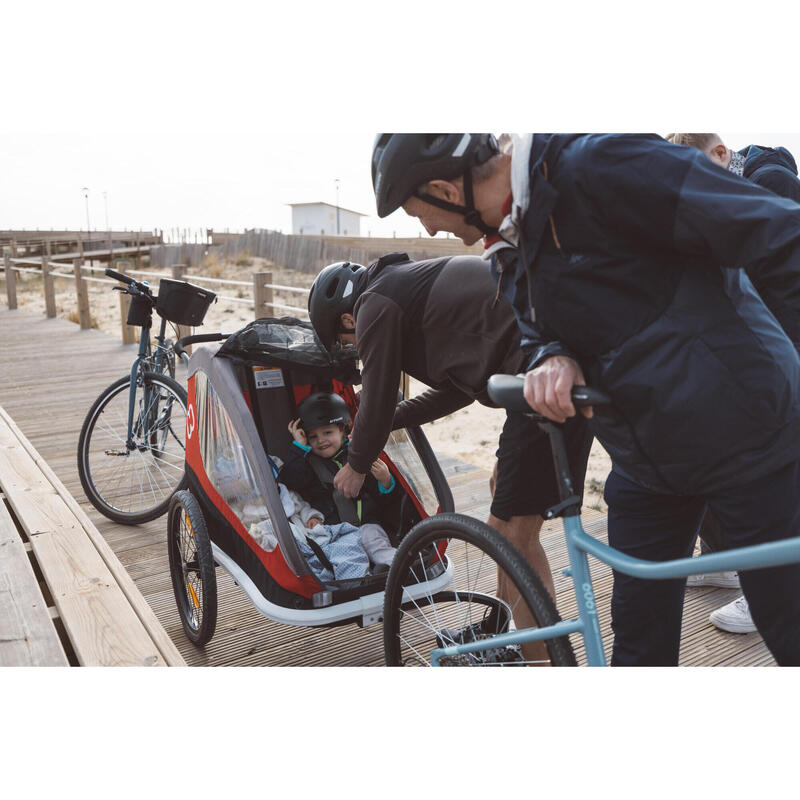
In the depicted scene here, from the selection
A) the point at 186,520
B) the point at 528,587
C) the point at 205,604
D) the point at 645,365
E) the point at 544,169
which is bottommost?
the point at 205,604

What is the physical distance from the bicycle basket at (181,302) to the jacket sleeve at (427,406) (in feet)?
4.19

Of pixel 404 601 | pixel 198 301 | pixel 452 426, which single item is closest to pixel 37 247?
pixel 452 426

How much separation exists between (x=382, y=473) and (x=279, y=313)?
6.70m

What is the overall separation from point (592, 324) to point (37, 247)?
30.6m

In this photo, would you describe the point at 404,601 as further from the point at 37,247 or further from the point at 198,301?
the point at 37,247

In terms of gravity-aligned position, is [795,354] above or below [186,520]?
above

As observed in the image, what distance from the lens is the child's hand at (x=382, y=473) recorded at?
228 cm

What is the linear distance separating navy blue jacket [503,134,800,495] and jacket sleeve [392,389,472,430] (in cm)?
98

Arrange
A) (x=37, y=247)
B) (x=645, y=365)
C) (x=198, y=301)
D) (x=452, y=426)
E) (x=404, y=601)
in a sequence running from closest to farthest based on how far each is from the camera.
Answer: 1. (x=645, y=365)
2. (x=404, y=601)
3. (x=198, y=301)
4. (x=452, y=426)
5. (x=37, y=247)

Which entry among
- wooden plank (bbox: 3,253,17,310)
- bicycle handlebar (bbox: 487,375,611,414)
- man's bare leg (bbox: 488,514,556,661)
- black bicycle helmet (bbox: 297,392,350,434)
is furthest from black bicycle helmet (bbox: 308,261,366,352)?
wooden plank (bbox: 3,253,17,310)

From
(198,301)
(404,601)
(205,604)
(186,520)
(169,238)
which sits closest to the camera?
(404,601)

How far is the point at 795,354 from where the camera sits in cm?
112

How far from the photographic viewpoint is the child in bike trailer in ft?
7.76

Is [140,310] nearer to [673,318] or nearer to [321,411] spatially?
[321,411]
